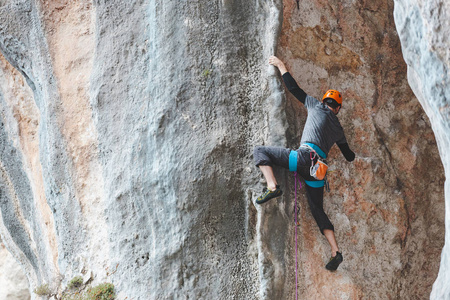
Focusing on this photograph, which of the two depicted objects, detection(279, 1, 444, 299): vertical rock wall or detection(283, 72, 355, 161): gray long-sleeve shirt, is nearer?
detection(283, 72, 355, 161): gray long-sleeve shirt

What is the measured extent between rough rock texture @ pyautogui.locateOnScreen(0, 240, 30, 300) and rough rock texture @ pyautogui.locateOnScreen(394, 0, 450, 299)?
934 centimetres

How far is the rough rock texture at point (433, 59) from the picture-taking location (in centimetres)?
379

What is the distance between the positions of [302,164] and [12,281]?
834 centimetres

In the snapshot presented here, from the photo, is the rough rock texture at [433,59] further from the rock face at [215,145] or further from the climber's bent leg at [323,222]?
the rock face at [215,145]

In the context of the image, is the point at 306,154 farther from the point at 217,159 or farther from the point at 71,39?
the point at 71,39

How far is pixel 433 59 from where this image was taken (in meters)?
3.89

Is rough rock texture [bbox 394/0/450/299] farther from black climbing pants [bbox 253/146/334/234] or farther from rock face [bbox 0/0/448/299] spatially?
rock face [bbox 0/0/448/299]

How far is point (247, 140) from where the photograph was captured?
5.89 metres

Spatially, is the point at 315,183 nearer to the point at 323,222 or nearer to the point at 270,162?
the point at 323,222

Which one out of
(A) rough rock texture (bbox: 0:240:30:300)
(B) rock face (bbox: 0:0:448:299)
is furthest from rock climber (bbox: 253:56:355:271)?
(A) rough rock texture (bbox: 0:240:30:300)

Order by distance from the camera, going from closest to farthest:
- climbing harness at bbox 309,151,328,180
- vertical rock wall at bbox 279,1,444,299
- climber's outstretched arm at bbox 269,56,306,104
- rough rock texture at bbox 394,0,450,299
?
rough rock texture at bbox 394,0,450,299, climbing harness at bbox 309,151,328,180, climber's outstretched arm at bbox 269,56,306,104, vertical rock wall at bbox 279,1,444,299

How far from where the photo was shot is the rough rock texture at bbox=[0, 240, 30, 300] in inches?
425

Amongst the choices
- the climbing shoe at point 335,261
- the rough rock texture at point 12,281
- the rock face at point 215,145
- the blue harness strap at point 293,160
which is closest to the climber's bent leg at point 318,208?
the rock face at point 215,145

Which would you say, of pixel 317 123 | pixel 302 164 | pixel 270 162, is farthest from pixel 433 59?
pixel 270 162
